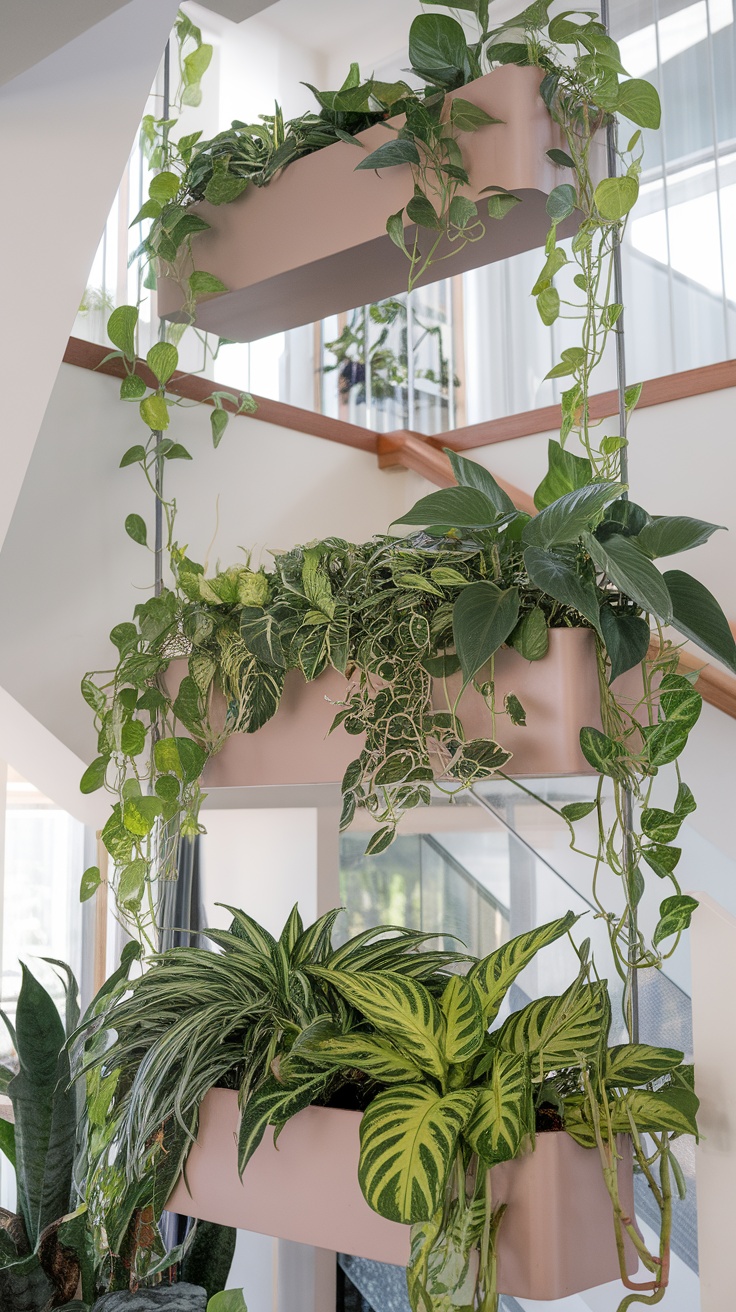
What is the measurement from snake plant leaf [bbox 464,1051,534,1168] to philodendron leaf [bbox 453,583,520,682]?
0.40 metres

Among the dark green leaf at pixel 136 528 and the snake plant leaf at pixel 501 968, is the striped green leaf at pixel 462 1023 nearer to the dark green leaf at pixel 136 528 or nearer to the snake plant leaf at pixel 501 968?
the snake plant leaf at pixel 501 968

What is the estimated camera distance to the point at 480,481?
1351 millimetres

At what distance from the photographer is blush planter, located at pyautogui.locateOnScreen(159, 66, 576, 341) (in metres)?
1.48

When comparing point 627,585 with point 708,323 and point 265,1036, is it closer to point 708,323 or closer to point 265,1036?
point 265,1036

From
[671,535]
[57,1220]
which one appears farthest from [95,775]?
[671,535]

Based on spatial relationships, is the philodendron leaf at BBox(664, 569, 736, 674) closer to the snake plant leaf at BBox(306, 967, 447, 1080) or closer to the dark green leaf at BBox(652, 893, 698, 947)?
the dark green leaf at BBox(652, 893, 698, 947)

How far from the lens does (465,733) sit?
53.2 inches

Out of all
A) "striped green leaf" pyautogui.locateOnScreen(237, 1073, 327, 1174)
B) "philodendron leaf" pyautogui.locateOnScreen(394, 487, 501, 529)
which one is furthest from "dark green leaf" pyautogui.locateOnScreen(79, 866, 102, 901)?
"philodendron leaf" pyautogui.locateOnScreen(394, 487, 501, 529)

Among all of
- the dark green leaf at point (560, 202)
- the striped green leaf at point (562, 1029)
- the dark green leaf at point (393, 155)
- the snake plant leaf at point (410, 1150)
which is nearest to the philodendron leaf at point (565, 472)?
the dark green leaf at point (560, 202)

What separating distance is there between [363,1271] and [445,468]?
69.7 inches

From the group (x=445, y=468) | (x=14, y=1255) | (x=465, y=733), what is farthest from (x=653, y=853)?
(x=445, y=468)

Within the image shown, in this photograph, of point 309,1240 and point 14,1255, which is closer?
point 309,1240

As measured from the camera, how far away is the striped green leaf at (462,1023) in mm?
1160

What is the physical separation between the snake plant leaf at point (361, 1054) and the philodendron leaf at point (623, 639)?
48cm
